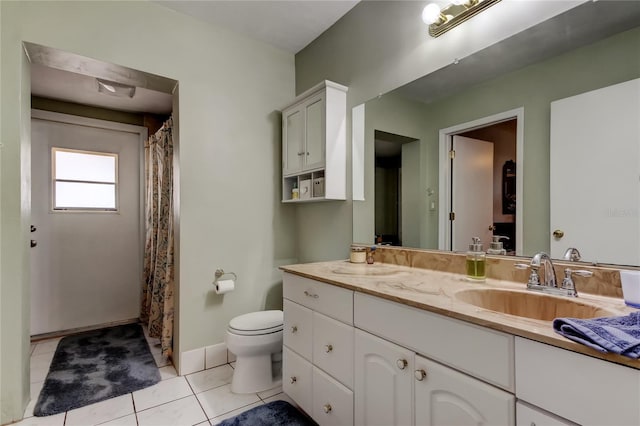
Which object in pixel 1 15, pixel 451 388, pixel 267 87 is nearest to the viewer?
pixel 451 388

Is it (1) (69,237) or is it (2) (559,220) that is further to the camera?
(1) (69,237)

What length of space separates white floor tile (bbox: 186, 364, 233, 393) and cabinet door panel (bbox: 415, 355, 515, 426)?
1.50m

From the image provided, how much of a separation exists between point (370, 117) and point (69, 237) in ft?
10.2

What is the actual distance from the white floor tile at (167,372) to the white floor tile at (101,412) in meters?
0.28

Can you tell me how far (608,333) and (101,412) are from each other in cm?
234

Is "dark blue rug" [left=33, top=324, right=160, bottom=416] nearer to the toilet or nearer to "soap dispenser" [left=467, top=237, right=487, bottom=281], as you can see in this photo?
the toilet

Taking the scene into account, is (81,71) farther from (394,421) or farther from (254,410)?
(394,421)

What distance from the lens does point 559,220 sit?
4.02ft

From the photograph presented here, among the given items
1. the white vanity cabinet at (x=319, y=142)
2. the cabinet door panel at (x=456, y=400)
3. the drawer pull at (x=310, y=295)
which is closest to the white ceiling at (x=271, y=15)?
the white vanity cabinet at (x=319, y=142)

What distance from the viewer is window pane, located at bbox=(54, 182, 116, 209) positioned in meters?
3.08

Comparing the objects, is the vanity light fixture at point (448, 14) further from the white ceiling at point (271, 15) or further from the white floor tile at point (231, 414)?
the white floor tile at point (231, 414)

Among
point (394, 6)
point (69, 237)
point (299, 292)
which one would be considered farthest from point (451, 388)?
point (69, 237)

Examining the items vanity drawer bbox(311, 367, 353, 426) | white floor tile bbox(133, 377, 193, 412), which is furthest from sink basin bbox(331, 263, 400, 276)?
white floor tile bbox(133, 377, 193, 412)

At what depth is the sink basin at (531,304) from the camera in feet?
3.28
